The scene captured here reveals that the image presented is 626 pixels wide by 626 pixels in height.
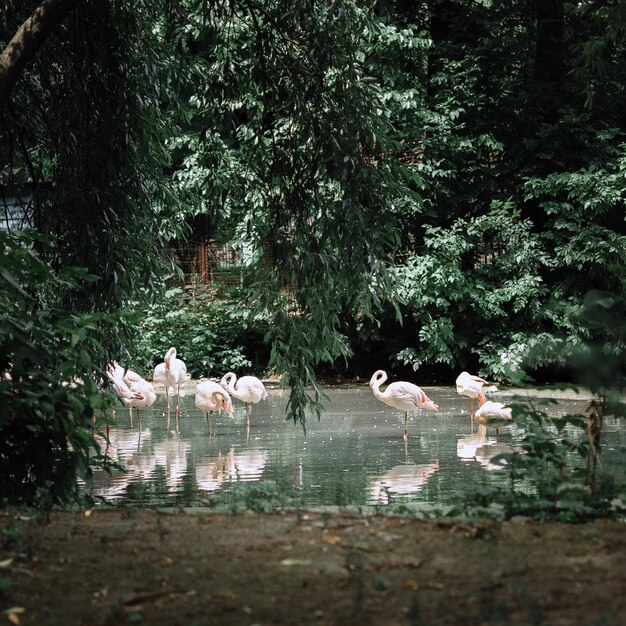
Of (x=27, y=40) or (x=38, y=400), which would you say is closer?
(x=38, y=400)

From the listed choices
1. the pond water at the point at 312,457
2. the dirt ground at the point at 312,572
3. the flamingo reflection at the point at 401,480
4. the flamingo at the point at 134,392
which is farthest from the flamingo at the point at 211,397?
the dirt ground at the point at 312,572

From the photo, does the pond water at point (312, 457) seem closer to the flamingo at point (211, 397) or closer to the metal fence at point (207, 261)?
the flamingo at point (211, 397)

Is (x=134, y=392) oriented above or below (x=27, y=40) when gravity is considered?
below

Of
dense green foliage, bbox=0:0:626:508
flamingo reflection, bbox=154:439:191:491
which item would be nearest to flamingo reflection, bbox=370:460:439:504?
dense green foliage, bbox=0:0:626:508

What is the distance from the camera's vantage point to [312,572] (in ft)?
11.9

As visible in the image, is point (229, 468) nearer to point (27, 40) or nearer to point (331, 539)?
point (27, 40)

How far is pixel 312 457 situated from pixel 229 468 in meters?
0.91

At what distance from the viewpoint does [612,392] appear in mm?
4961

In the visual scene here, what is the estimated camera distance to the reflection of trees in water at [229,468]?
27.7ft

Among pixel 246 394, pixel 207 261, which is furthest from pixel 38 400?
pixel 207 261

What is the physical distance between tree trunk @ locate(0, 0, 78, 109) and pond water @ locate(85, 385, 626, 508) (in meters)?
2.49

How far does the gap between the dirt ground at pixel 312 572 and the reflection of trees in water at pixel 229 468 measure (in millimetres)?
3788

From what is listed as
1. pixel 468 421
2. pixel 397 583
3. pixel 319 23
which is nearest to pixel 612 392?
pixel 397 583

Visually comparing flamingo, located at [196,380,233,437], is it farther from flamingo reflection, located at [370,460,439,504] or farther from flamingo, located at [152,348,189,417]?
flamingo reflection, located at [370,460,439,504]
